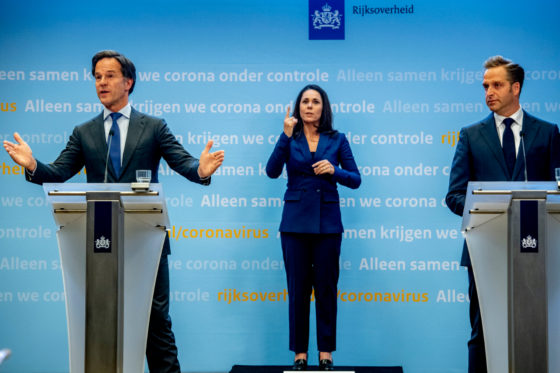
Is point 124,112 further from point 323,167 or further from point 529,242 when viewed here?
point 529,242

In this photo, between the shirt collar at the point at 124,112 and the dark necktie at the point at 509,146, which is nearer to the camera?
the dark necktie at the point at 509,146

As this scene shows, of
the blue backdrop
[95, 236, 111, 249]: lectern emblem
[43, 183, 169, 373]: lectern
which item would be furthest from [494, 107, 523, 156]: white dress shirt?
[95, 236, 111, 249]: lectern emblem

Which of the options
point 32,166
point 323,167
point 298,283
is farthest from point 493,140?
point 32,166

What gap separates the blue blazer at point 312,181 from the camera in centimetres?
391

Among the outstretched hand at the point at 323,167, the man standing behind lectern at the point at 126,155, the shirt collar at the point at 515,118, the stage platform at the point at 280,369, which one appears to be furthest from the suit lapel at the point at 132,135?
the shirt collar at the point at 515,118

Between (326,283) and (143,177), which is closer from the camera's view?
(143,177)

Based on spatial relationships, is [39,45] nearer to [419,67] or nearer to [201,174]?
[201,174]

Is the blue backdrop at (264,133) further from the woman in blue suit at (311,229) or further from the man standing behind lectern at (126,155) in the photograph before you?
the man standing behind lectern at (126,155)

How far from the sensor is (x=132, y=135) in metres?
3.52

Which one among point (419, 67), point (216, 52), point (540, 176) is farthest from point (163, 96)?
point (540, 176)

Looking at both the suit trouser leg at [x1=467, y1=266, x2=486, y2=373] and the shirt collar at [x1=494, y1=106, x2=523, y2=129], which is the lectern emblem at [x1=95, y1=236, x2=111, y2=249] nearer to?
the suit trouser leg at [x1=467, y1=266, x2=486, y2=373]

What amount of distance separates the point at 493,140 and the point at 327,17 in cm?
176

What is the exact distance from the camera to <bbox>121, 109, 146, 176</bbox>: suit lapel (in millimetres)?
3475

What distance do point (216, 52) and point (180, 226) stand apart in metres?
1.30
